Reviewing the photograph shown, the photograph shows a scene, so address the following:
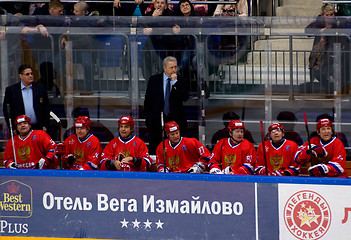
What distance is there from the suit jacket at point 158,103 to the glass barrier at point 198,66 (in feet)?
0.26

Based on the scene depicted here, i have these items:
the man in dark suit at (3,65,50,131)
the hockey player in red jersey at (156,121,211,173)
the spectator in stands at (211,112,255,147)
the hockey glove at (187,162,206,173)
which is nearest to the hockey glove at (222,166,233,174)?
the hockey glove at (187,162,206,173)

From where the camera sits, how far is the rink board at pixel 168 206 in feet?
22.1

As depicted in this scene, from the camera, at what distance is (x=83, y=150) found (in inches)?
320

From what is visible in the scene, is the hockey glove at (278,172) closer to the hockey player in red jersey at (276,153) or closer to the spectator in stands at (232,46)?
the hockey player in red jersey at (276,153)

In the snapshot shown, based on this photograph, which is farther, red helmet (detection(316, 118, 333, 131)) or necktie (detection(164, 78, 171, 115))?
necktie (detection(164, 78, 171, 115))

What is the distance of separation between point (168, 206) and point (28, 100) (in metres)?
2.28

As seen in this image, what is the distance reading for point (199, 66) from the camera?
815cm

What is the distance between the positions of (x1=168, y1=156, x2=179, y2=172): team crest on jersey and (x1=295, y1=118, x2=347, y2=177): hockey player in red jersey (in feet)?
4.02

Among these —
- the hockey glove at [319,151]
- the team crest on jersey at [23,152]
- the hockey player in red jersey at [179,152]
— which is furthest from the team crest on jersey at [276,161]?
the team crest on jersey at [23,152]

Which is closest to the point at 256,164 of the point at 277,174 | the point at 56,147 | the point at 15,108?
the point at 277,174

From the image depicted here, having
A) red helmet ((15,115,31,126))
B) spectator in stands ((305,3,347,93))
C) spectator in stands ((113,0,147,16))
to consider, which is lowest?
red helmet ((15,115,31,126))

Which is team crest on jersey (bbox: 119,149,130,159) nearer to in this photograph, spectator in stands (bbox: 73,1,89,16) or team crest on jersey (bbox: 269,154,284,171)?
team crest on jersey (bbox: 269,154,284,171)

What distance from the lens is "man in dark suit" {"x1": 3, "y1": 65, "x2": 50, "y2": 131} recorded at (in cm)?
834

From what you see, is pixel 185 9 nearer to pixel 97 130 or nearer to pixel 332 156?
pixel 97 130
